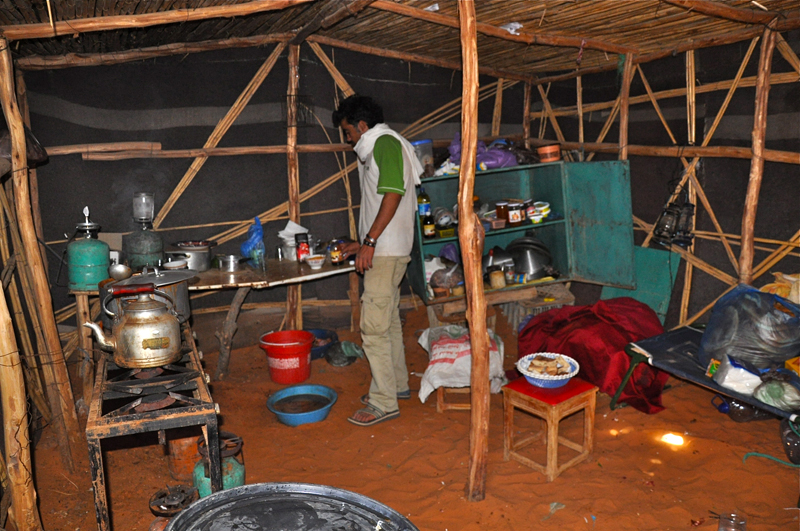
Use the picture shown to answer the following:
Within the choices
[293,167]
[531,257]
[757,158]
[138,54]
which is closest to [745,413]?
[757,158]

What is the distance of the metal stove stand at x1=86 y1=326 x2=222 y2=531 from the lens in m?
2.12

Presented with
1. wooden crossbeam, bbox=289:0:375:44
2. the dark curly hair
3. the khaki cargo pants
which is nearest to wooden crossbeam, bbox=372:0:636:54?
wooden crossbeam, bbox=289:0:375:44

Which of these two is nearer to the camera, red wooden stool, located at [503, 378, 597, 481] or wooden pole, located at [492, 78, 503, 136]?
red wooden stool, located at [503, 378, 597, 481]

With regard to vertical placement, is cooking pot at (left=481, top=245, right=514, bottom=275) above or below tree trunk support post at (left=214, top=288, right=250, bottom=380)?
above

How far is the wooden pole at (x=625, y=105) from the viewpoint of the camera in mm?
5044

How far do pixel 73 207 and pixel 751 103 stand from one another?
538 centimetres

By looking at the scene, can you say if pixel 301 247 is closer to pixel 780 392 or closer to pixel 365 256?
pixel 365 256

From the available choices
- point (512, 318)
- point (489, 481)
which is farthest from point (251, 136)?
point (489, 481)

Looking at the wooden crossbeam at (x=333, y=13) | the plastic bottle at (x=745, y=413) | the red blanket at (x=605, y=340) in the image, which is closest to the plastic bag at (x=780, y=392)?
the plastic bottle at (x=745, y=413)

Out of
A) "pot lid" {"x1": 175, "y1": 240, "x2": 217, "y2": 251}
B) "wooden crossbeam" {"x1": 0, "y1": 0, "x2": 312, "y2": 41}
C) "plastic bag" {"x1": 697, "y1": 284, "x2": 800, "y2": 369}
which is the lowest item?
"plastic bag" {"x1": 697, "y1": 284, "x2": 800, "y2": 369}

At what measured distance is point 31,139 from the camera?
3.83 metres

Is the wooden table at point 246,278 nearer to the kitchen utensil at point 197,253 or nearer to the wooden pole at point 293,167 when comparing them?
the kitchen utensil at point 197,253

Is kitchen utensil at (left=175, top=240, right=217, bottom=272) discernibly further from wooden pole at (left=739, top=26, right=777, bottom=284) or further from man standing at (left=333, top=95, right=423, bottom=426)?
wooden pole at (left=739, top=26, right=777, bottom=284)

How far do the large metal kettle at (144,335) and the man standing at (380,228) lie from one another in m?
1.71
